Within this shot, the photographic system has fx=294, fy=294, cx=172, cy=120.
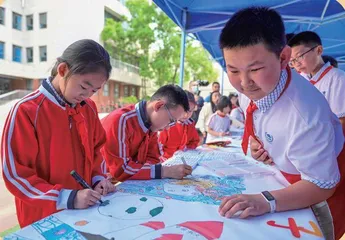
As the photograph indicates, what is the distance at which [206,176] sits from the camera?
3.87 ft

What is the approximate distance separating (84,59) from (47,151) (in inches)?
13.1

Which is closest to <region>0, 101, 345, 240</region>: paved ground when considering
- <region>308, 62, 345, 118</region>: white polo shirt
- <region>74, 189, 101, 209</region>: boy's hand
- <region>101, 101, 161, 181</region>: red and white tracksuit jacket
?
<region>101, 101, 161, 181</region>: red and white tracksuit jacket

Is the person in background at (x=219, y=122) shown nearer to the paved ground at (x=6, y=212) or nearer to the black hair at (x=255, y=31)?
the paved ground at (x=6, y=212)

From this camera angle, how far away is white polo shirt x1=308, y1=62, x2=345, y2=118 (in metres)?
1.63

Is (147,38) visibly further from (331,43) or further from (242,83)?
(242,83)

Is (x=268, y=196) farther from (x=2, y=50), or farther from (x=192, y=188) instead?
(x=2, y=50)

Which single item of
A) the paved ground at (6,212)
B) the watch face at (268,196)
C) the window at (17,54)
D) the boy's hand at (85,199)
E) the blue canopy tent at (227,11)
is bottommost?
the paved ground at (6,212)

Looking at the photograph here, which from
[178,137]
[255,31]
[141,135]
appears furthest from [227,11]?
[255,31]

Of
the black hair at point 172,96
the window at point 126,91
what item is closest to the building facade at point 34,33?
the window at point 126,91

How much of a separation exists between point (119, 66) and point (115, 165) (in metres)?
14.3

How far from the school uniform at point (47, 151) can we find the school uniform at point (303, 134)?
1.95ft

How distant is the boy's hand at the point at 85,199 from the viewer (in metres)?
0.78

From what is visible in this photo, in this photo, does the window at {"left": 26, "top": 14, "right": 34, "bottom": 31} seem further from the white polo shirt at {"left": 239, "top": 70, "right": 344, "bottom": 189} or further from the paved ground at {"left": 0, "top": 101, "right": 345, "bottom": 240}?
the white polo shirt at {"left": 239, "top": 70, "right": 344, "bottom": 189}

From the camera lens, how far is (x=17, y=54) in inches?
391
